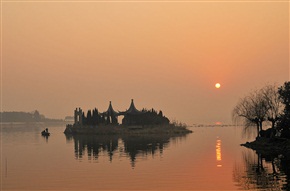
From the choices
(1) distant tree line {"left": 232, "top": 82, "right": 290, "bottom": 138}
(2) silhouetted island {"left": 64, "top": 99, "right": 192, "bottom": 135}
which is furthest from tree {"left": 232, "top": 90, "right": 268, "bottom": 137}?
(2) silhouetted island {"left": 64, "top": 99, "right": 192, "bottom": 135}

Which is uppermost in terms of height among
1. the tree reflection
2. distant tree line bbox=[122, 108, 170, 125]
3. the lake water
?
distant tree line bbox=[122, 108, 170, 125]

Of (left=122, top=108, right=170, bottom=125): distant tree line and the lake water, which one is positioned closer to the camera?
the lake water

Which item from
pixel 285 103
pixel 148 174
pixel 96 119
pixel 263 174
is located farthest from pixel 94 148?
pixel 96 119

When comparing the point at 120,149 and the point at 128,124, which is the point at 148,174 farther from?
the point at 128,124

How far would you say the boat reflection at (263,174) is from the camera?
31.0m

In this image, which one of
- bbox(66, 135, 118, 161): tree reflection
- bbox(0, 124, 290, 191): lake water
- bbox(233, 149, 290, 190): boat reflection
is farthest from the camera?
bbox(66, 135, 118, 161): tree reflection

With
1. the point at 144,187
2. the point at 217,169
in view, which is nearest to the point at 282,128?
the point at 217,169

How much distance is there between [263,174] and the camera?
121 feet

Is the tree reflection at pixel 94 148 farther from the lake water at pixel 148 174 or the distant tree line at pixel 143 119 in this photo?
the distant tree line at pixel 143 119

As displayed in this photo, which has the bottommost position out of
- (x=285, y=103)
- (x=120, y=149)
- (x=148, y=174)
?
(x=148, y=174)

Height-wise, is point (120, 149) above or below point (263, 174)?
above

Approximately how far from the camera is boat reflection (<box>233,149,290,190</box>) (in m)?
31.0

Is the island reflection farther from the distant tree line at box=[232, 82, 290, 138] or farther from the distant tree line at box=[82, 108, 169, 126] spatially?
the distant tree line at box=[82, 108, 169, 126]

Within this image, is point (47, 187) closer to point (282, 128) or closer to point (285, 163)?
point (285, 163)
